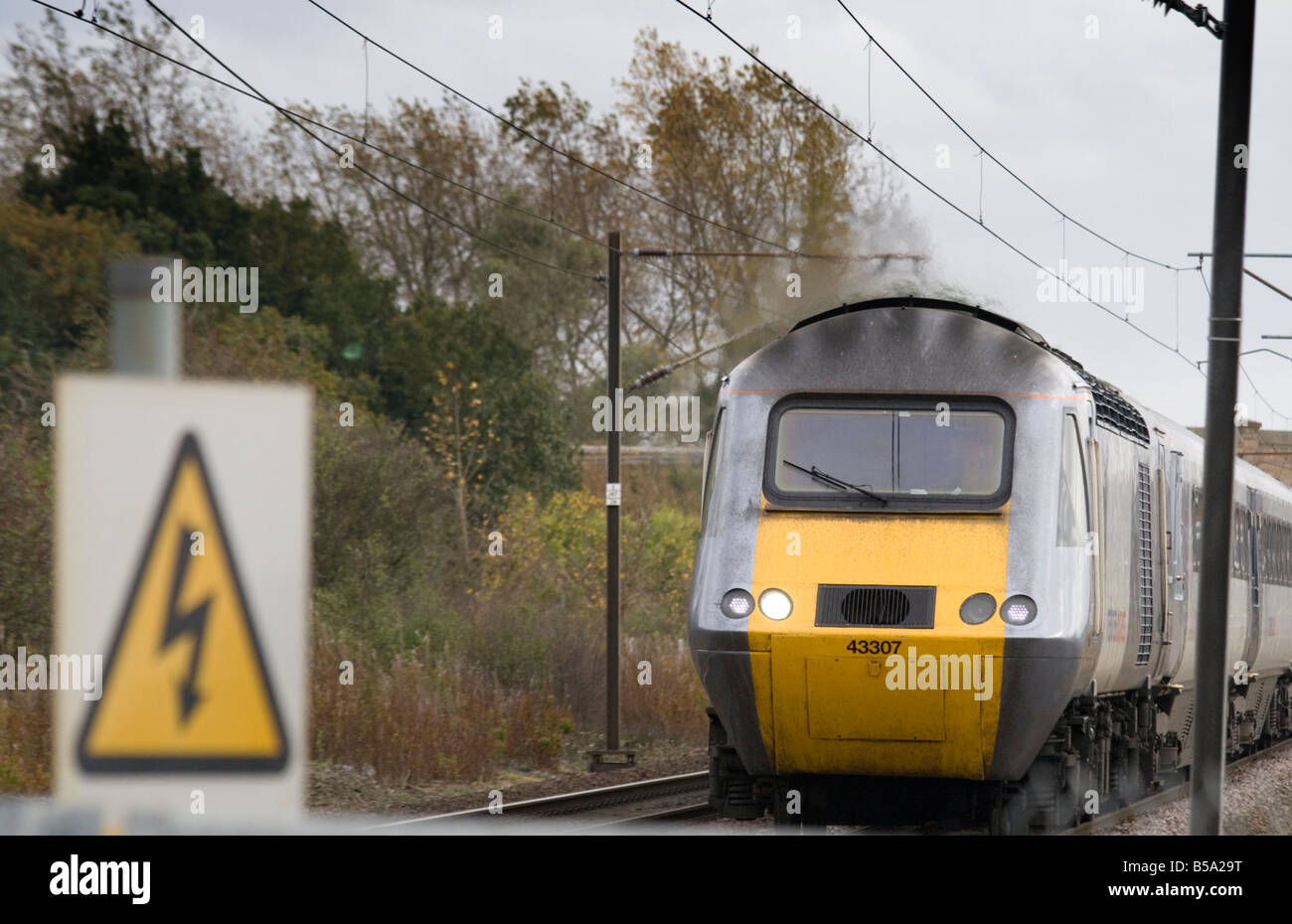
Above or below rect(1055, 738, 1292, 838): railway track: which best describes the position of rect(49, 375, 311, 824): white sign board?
above

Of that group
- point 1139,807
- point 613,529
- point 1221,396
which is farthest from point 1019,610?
point 613,529

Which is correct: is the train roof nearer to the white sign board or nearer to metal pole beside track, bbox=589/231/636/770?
metal pole beside track, bbox=589/231/636/770

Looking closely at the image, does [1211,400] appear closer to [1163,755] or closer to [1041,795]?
[1041,795]

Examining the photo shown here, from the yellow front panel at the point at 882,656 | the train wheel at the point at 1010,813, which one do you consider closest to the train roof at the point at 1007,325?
the yellow front panel at the point at 882,656

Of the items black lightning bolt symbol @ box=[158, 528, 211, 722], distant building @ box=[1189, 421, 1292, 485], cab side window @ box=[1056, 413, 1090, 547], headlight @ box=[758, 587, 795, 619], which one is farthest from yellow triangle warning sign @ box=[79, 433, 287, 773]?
distant building @ box=[1189, 421, 1292, 485]

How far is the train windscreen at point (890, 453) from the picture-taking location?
417 inches

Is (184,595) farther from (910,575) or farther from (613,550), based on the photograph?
(613,550)

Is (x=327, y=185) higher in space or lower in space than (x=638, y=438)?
higher

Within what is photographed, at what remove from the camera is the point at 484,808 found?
46.3ft

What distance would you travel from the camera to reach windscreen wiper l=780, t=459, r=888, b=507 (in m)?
10.5

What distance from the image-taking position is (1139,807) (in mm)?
14258

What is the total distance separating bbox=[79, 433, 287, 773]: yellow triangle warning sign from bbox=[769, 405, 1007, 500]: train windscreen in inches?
345

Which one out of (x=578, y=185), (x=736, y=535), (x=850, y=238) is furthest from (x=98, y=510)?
(x=578, y=185)
